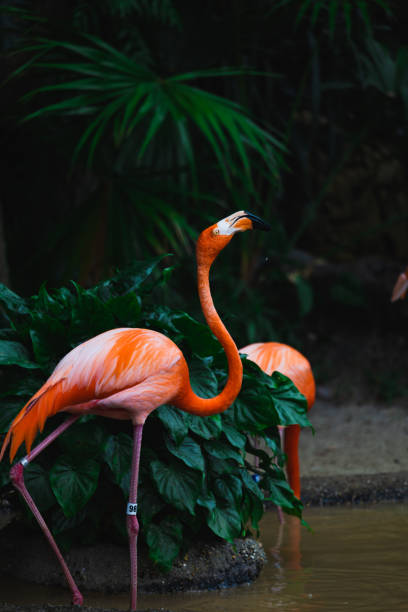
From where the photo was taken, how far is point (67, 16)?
6.44m

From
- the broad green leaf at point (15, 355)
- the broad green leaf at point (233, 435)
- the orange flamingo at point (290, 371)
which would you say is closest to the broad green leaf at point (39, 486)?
the broad green leaf at point (15, 355)

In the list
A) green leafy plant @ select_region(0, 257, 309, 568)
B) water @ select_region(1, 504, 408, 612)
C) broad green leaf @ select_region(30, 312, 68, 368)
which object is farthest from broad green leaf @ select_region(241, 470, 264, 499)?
broad green leaf @ select_region(30, 312, 68, 368)

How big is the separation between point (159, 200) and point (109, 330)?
2309mm

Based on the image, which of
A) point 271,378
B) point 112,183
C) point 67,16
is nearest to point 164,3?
point 67,16

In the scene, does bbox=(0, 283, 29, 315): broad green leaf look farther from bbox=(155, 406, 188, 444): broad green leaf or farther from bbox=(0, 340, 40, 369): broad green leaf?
bbox=(155, 406, 188, 444): broad green leaf

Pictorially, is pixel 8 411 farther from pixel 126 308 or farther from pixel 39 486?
pixel 126 308

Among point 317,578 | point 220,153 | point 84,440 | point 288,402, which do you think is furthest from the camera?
point 220,153

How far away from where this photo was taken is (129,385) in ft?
9.12

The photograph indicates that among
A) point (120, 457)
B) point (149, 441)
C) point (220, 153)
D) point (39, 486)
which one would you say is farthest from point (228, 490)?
point (220, 153)

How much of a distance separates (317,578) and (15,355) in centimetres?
152

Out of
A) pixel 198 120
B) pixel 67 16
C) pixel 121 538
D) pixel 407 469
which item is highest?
pixel 67 16

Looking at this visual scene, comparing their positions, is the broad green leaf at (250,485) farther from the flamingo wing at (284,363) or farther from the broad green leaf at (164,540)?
the flamingo wing at (284,363)

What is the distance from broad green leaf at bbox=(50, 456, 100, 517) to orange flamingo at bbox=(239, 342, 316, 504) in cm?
153

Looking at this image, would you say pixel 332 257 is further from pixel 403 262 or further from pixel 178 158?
pixel 178 158
